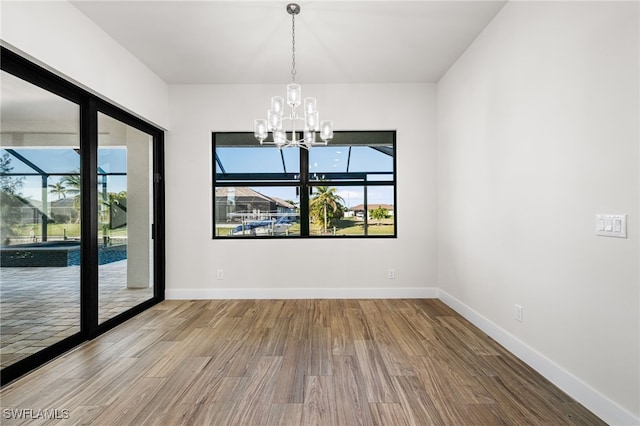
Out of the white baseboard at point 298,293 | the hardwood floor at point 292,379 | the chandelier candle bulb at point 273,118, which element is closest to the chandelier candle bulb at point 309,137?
the chandelier candle bulb at point 273,118

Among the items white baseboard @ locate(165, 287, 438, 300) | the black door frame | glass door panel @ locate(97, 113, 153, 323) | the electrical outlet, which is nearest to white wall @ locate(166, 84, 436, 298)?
white baseboard @ locate(165, 287, 438, 300)

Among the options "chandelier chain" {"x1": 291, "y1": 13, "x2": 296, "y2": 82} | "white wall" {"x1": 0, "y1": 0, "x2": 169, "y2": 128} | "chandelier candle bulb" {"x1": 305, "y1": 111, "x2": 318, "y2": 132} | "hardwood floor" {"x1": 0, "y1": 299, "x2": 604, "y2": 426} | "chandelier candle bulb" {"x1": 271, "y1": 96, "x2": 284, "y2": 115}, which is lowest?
"hardwood floor" {"x1": 0, "y1": 299, "x2": 604, "y2": 426}

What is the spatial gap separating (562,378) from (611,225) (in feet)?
3.48

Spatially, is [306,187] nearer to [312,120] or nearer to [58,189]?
[312,120]

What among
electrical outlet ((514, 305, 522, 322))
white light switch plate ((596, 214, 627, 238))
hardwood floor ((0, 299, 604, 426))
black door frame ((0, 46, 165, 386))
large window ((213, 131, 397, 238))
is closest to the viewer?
white light switch plate ((596, 214, 627, 238))

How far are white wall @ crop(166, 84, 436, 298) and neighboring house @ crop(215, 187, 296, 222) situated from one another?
0.73 ft

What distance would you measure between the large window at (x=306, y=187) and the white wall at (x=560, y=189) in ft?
4.28

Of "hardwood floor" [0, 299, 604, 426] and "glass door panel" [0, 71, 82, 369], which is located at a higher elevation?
"glass door panel" [0, 71, 82, 369]

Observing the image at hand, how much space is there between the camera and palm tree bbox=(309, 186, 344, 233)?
4414 millimetres

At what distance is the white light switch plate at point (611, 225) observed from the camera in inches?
64.8

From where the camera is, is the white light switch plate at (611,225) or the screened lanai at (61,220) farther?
the screened lanai at (61,220)

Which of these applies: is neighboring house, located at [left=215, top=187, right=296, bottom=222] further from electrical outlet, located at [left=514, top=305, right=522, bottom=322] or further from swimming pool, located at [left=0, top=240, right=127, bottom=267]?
electrical outlet, located at [left=514, top=305, right=522, bottom=322]

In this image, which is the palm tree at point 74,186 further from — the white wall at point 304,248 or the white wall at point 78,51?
the white wall at point 304,248

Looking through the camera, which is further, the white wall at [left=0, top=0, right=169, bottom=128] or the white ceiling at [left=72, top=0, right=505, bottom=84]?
the white ceiling at [left=72, top=0, right=505, bottom=84]
